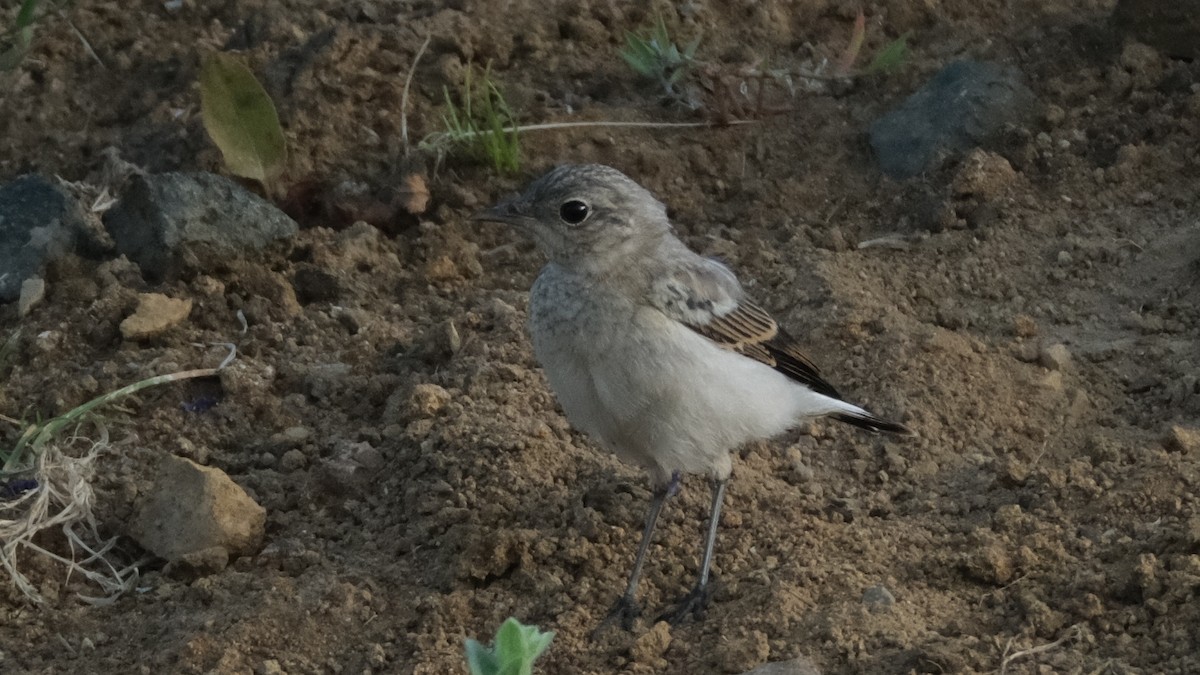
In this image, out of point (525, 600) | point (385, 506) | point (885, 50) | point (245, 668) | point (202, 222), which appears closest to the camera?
point (245, 668)

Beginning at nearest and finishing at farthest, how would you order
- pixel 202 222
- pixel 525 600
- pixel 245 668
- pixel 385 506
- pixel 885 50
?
pixel 245 668 → pixel 525 600 → pixel 385 506 → pixel 202 222 → pixel 885 50

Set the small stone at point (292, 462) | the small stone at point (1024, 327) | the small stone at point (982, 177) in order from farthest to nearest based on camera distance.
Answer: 1. the small stone at point (982, 177)
2. the small stone at point (1024, 327)
3. the small stone at point (292, 462)

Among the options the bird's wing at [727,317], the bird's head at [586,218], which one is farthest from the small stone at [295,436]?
the bird's wing at [727,317]

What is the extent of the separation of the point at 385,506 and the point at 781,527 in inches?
67.7

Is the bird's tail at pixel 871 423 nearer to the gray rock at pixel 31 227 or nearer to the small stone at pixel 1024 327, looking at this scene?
the small stone at pixel 1024 327

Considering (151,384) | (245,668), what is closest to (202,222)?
(151,384)

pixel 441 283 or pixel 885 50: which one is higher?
pixel 885 50

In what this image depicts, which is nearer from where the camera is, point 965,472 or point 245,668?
point 245,668

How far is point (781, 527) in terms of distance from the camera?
6133 millimetres

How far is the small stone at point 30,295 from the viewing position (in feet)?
24.1

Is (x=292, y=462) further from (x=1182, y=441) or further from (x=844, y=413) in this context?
(x=1182, y=441)

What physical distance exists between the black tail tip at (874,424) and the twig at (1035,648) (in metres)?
1.42

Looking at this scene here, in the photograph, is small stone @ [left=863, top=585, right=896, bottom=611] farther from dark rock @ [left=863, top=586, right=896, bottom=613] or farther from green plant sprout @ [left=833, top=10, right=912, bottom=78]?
green plant sprout @ [left=833, top=10, right=912, bottom=78]

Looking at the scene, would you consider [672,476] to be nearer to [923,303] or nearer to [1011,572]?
[1011,572]
